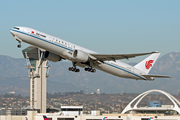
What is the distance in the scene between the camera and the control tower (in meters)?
126

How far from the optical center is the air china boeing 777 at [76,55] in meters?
47.6

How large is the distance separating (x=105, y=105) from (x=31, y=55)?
45.6 meters

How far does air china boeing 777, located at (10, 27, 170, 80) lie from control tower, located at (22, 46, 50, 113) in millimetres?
69111

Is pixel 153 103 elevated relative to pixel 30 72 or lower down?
lower down

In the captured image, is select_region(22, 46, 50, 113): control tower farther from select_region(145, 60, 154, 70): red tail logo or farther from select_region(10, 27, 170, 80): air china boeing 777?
select_region(10, 27, 170, 80): air china boeing 777

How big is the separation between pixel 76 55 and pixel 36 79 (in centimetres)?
7835

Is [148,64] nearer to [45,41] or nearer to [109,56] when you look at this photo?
[109,56]

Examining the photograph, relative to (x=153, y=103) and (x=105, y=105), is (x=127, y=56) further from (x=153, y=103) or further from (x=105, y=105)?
(x=105, y=105)

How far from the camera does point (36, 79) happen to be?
127m

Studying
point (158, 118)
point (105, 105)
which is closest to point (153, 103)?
point (158, 118)

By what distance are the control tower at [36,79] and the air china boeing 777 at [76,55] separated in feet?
227

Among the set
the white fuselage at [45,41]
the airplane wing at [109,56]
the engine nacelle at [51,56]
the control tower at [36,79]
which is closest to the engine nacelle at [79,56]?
the white fuselage at [45,41]

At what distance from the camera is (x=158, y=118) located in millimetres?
82500

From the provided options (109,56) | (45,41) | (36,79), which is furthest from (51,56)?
(36,79)
